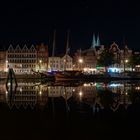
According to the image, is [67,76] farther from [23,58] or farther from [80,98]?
[80,98]

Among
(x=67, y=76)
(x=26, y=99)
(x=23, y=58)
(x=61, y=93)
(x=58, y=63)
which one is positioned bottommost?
(x=26, y=99)

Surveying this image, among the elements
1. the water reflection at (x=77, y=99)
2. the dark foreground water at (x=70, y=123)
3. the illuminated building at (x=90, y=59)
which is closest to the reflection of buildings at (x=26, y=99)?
the water reflection at (x=77, y=99)

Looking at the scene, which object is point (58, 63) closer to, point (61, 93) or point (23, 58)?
point (23, 58)

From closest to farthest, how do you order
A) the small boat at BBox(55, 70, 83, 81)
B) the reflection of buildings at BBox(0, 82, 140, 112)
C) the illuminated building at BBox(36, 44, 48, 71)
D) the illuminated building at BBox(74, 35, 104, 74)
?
1. the reflection of buildings at BBox(0, 82, 140, 112)
2. the small boat at BBox(55, 70, 83, 81)
3. the illuminated building at BBox(36, 44, 48, 71)
4. the illuminated building at BBox(74, 35, 104, 74)

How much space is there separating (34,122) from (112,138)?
16.6 feet

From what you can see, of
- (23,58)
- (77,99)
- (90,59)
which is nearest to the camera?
(77,99)

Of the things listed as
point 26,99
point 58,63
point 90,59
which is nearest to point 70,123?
point 26,99

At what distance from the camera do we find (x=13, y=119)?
760 inches

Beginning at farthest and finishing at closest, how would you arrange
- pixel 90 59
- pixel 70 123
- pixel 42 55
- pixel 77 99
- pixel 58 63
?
pixel 90 59, pixel 58 63, pixel 42 55, pixel 77 99, pixel 70 123

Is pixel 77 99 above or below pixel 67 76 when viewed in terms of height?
below

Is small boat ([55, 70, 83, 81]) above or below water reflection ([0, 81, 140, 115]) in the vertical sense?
above

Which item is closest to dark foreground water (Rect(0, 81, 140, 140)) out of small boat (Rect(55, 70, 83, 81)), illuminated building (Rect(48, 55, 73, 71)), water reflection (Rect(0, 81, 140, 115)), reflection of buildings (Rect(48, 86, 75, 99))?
water reflection (Rect(0, 81, 140, 115))

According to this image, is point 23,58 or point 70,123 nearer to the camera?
point 70,123

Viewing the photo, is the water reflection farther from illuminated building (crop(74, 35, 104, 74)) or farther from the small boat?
illuminated building (crop(74, 35, 104, 74))
